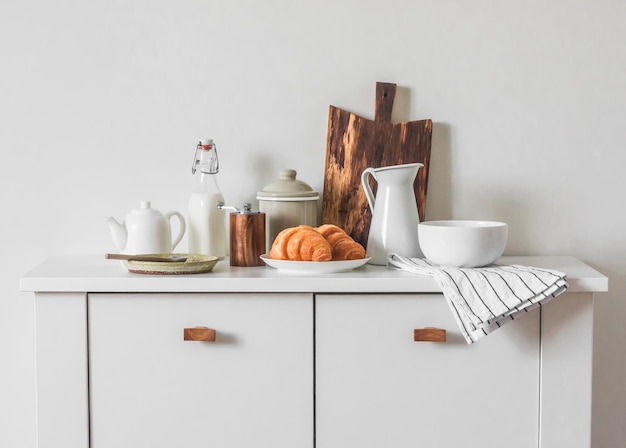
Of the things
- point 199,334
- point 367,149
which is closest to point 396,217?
point 367,149

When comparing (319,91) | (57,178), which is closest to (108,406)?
(57,178)

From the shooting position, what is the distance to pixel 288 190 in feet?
5.52

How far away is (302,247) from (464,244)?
326 mm

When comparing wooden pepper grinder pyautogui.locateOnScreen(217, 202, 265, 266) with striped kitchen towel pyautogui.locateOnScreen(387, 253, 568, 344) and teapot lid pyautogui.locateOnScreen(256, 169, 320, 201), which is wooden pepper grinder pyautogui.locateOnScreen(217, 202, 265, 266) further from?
striped kitchen towel pyautogui.locateOnScreen(387, 253, 568, 344)

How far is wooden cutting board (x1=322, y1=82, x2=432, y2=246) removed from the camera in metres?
1.79

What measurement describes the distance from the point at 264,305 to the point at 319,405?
230 millimetres

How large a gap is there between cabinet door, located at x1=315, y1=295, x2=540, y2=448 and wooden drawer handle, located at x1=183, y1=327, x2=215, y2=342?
0.69 ft

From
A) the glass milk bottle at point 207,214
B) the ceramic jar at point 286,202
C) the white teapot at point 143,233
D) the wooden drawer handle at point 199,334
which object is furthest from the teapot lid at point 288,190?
the wooden drawer handle at point 199,334

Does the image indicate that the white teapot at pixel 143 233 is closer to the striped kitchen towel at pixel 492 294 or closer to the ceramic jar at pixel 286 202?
the ceramic jar at pixel 286 202

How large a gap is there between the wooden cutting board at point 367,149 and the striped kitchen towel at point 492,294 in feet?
1.24

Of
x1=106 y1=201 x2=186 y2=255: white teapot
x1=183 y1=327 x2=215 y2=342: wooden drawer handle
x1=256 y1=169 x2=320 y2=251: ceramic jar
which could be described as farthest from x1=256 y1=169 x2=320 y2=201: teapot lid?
x1=183 y1=327 x2=215 y2=342: wooden drawer handle

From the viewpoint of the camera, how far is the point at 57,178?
1.82 metres

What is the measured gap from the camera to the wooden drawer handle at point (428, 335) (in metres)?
1.46

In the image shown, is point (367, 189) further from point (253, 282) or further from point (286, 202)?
point (253, 282)
